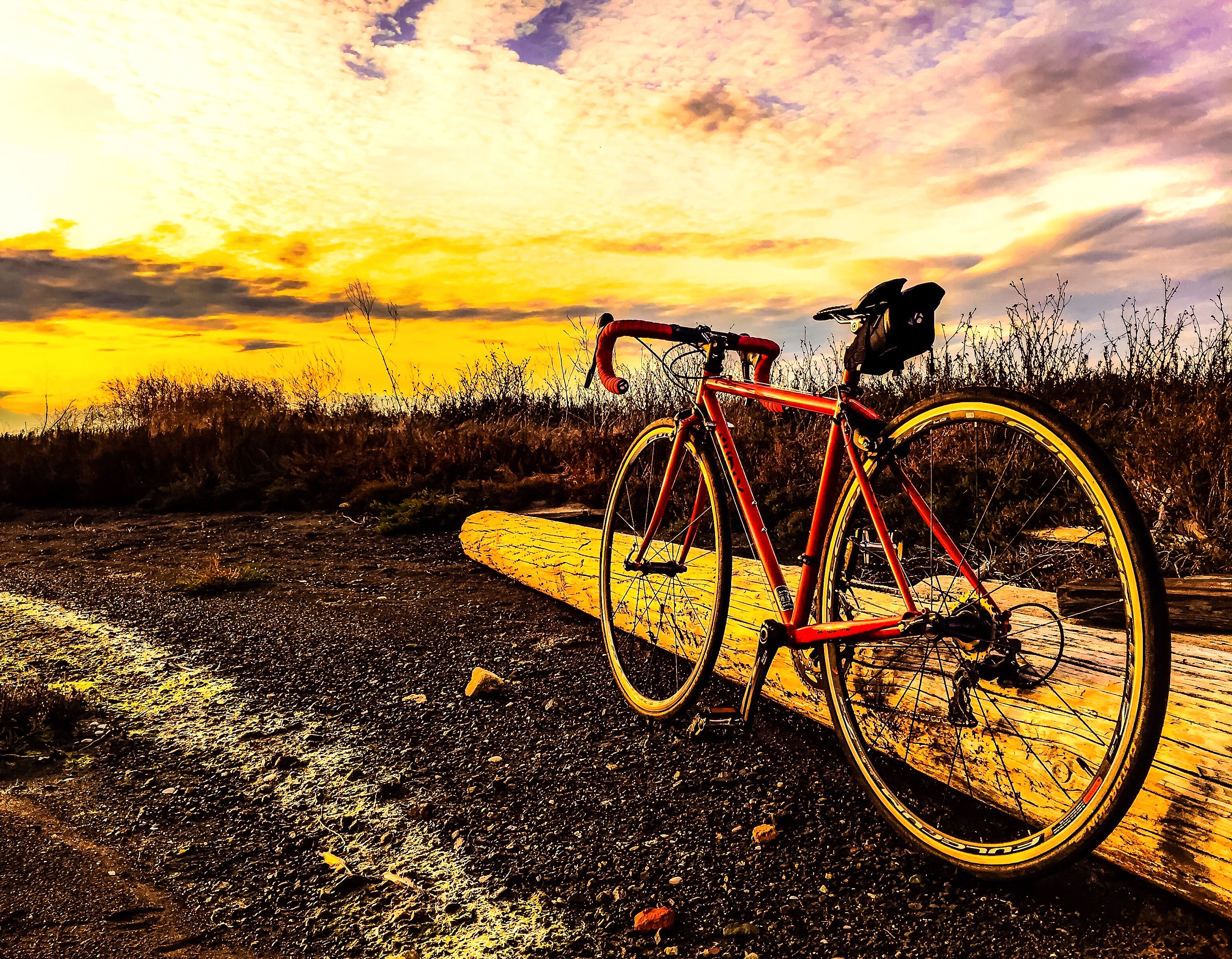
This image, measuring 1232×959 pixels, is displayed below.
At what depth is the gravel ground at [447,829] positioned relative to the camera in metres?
2.32

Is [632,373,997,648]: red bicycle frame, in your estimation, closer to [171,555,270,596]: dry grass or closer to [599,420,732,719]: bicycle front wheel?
[599,420,732,719]: bicycle front wheel

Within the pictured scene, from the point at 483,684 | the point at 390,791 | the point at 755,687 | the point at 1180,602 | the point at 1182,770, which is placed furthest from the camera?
the point at 483,684

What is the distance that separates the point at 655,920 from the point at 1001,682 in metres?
1.28

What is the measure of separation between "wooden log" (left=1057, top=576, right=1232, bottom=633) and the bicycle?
3 centimetres

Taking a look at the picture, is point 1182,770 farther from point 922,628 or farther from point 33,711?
point 33,711

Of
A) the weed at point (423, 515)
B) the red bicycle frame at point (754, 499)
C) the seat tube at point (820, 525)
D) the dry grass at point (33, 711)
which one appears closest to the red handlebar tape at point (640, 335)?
the red bicycle frame at point (754, 499)

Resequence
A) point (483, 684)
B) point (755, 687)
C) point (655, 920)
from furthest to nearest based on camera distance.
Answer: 1. point (483, 684)
2. point (755, 687)
3. point (655, 920)

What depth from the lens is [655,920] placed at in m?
2.34

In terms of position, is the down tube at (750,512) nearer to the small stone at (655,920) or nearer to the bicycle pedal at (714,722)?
the bicycle pedal at (714,722)

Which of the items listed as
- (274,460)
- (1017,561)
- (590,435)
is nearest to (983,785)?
(1017,561)

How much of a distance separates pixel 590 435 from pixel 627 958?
8.22m

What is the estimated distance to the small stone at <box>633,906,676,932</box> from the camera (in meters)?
2.32

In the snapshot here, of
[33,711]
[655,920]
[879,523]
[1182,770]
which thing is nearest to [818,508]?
[879,523]

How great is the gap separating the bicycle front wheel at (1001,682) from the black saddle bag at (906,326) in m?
0.19
